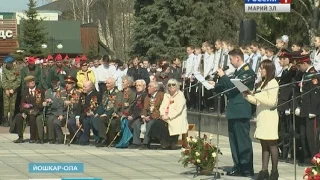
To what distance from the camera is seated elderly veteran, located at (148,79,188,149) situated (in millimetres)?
19891

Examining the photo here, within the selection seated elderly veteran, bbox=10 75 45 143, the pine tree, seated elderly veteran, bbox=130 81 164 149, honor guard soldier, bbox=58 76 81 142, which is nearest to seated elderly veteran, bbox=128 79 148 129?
seated elderly veteran, bbox=130 81 164 149

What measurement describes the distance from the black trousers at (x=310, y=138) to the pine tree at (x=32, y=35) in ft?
163

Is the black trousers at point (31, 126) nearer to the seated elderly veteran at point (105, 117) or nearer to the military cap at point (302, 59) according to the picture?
the seated elderly veteran at point (105, 117)

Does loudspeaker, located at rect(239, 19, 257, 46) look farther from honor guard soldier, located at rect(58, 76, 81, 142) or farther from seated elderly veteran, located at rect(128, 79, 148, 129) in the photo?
honor guard soldier, located at rect(58, 76, 81, 142)

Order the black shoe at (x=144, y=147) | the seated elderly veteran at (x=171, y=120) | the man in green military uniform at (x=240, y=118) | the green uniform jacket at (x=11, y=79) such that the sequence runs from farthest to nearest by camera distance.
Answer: the green uniform jacket at (x=11, y=79), the black shoe at (x=144, y=147), the seated elderly veteran at (x=171, y=120), the man in green military uniform at (x=240, y=118)

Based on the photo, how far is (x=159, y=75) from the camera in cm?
2714

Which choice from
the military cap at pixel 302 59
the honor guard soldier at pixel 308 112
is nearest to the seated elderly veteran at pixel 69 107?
the honor guard soldier at pixel 308 112

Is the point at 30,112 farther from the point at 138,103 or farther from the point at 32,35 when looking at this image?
the point at 32,35

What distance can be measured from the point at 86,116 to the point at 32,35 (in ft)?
151

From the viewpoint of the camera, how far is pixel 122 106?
821 inches

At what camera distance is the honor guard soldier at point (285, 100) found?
17.1 meters

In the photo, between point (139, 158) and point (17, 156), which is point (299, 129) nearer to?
point (139, 158)

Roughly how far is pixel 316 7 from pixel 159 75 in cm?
1072

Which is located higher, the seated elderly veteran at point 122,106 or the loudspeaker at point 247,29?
the loudspeaker at point 247,29
